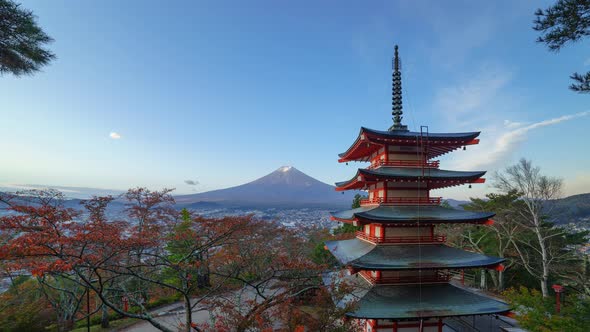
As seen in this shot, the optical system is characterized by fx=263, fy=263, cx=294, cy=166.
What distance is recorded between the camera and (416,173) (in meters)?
11.4

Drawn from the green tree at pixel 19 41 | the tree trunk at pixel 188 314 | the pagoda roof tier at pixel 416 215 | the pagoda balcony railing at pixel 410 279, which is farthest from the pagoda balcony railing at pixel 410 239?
the green tree at pixel 19 41

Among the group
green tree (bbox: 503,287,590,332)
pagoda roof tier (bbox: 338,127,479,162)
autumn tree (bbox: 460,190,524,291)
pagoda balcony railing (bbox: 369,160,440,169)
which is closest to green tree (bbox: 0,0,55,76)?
pagoda roof tier (bbox: 338,127,479,162)

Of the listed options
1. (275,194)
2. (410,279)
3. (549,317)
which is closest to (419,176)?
(410,279)

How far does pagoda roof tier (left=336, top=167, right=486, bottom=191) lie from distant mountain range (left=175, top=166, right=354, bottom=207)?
89.9 meters

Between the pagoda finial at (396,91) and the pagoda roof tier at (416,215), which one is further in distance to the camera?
the pagoda finial at (396,91)

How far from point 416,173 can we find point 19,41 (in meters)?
14.4

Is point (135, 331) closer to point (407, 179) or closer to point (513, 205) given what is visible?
point (407, 179)

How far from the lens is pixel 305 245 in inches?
1033

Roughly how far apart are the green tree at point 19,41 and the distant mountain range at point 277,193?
295 ft

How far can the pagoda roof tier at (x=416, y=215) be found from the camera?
33.9ft

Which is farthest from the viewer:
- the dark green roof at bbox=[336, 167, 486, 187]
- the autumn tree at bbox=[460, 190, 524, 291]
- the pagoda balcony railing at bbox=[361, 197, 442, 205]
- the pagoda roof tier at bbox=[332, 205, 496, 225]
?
the autumn tree at bbox=[460, 190, 524, 291]

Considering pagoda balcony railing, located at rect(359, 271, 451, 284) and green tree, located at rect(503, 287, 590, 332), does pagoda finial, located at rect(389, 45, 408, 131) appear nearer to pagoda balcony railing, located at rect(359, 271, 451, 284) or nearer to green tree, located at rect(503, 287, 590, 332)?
pagoda balcony railing, located at rect(359, 271, 451, 284)

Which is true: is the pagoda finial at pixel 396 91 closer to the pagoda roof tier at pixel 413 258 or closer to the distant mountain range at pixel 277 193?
the pagoda roof tier at pixel 413 258

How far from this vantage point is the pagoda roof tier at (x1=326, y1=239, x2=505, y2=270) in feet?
32.3
